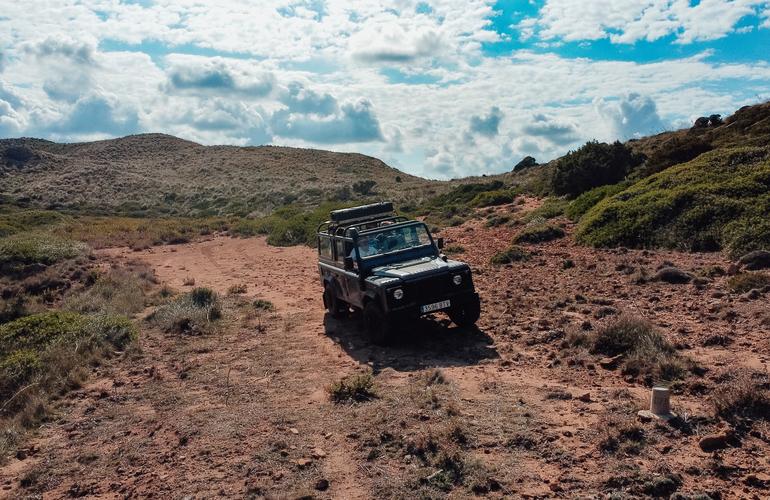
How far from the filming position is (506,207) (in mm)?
27750

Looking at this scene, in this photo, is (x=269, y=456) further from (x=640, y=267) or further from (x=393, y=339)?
(x=640, y=267)

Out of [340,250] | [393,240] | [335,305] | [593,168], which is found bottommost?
[335,305]

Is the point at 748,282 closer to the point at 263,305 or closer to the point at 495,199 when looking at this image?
the point at 263,305

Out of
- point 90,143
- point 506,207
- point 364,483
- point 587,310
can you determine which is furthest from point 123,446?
point 90,143

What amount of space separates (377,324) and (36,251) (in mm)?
16453

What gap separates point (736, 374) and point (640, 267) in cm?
644

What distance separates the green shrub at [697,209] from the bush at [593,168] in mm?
5640

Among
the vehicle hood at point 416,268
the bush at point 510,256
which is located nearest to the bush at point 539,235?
the bush at point 510,256

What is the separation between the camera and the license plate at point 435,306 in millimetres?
9289

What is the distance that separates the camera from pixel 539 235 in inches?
731

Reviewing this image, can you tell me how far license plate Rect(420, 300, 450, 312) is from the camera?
366 inches

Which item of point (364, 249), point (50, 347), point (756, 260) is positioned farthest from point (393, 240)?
point (756, 260)

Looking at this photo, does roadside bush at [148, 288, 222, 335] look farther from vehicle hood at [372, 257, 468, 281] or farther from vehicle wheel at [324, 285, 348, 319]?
vehicle hood at [372, 257, 468, 281]

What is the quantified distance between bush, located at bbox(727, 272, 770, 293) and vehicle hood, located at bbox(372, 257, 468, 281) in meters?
4.74
